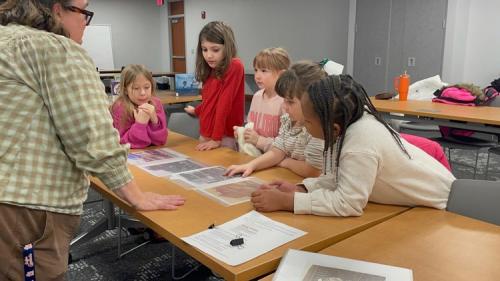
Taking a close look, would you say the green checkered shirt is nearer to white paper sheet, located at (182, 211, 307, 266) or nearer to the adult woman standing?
the adult woman standing

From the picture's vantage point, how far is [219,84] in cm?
244

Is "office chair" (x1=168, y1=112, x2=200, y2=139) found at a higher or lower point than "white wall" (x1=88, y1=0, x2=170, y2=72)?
lower

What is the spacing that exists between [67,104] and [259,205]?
0.67 metres

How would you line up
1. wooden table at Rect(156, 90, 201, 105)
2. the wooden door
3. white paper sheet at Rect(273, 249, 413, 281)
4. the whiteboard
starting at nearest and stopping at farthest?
white paper sheet at Rect(273, 249, 413, 281)
wooden table at Rect(156, 90, 201, 105)
the whiteboard
the wooden door

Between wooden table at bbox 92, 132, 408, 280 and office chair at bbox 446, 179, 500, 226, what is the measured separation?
189 millimetres

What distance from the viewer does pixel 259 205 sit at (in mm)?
1378

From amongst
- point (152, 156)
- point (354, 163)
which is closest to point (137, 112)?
point (152, 156)

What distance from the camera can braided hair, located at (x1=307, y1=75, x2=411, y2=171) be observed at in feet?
4.16

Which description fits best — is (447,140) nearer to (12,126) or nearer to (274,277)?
(274,277)

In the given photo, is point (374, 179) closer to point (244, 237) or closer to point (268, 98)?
point (244, 237)

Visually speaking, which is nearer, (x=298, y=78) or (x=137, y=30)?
(x=298, y=78)

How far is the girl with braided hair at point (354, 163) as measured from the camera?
50.4 inches

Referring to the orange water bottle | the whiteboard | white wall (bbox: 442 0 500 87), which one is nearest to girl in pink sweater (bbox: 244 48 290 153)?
the orange water bottle

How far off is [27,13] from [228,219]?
79 centimetres
